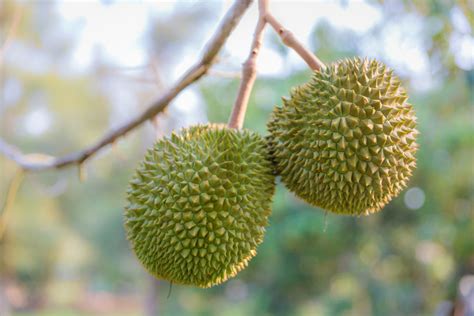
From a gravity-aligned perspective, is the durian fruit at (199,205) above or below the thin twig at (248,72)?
below

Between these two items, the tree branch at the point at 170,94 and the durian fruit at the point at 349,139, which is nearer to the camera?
the durian fruit at the point at 349,139

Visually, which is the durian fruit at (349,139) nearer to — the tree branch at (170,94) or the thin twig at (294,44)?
the thin twig at (294,44)

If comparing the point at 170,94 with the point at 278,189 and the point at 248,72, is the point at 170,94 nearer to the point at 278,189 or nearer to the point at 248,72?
the point at 248,72

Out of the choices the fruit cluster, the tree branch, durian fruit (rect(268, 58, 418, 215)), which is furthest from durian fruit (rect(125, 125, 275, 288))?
the tree branch

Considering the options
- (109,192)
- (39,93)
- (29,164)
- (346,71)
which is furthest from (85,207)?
(346,71)

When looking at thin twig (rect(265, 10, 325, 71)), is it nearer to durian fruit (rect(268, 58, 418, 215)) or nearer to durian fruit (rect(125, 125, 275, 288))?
durian fruit (rect(268, 58, 418, 215))

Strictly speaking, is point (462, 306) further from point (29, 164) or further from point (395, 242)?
point (395, 242)

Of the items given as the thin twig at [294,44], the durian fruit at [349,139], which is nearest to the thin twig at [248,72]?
the thin twig at [294,44]
